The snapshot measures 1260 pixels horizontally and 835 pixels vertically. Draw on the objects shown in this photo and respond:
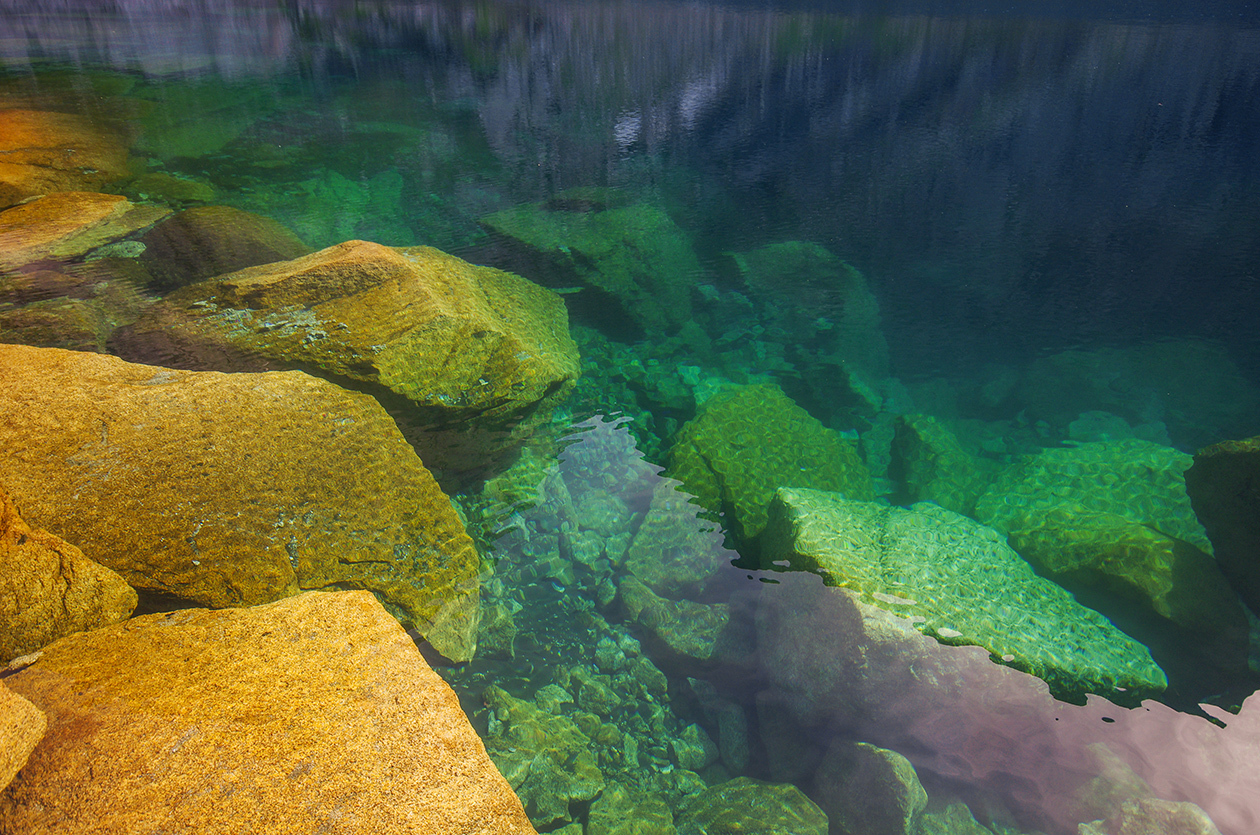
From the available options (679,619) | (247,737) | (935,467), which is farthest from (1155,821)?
(247,737)

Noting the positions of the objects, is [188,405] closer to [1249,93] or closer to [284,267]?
[284,267]

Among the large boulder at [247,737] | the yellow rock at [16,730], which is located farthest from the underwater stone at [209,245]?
the yellow rock at [16,730]

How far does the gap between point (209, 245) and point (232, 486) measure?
4.19 m

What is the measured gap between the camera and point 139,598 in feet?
9.09

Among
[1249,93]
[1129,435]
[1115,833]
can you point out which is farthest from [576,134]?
[1249,93]

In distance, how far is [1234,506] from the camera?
4.36m

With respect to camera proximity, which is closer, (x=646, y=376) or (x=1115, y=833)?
(x=1115, y=833)

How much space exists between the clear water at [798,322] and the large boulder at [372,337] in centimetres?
59

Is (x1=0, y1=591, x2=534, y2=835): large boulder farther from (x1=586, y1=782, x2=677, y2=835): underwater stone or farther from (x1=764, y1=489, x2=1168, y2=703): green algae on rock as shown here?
(x1=764, y1=489, x2=1168, y2=703): green algae on rock

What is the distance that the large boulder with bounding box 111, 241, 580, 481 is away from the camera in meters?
4.33

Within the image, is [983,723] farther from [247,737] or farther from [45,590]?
[45,590]

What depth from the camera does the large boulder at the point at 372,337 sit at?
171 inches

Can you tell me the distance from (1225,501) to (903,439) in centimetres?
217

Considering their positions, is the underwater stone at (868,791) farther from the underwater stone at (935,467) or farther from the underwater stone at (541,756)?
the underwater stone at (935,467)
